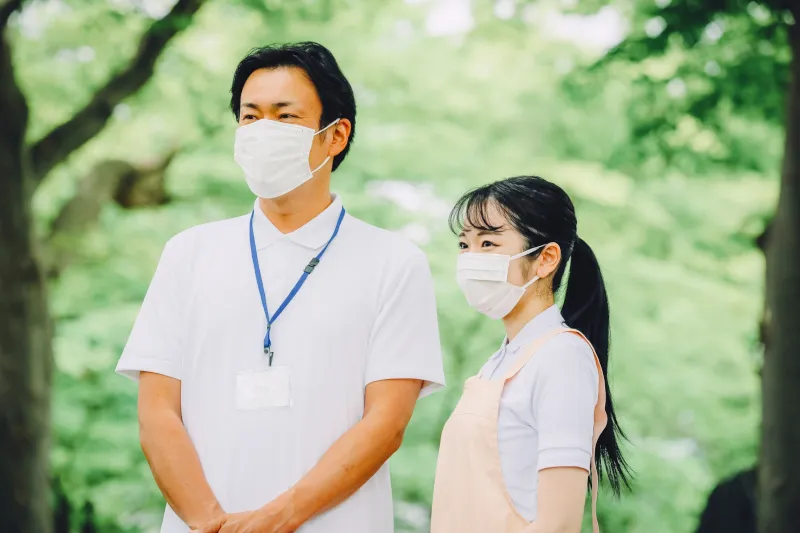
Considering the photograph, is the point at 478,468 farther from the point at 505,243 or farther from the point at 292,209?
the point at 292,209

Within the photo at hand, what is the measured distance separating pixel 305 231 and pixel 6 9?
5116 millimetres

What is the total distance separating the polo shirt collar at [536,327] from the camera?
2299mm

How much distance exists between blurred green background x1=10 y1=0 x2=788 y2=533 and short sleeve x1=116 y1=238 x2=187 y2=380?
19.7 feet

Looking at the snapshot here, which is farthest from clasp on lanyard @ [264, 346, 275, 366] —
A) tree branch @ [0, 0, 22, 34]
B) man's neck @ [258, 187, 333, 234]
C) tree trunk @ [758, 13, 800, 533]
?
tree branch @ [0, 0, 22, 34]

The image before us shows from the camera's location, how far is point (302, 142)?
251 centimetres

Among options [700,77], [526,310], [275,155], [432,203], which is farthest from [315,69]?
[432,203]

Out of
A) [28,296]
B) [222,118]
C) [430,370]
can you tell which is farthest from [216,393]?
[222,118]

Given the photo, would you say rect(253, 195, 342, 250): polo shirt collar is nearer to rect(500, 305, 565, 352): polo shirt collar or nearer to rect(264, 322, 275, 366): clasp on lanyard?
rect(264, 322, 275, 366): clasp on lanyard

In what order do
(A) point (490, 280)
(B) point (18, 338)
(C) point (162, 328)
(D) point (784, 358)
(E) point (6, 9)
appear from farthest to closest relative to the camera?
(B) point (18, 338), (E) point (6, 9), (D) point (784, 358), (C) point (162, 328), (A) point (490, 280)

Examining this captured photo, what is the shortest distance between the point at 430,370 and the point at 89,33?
6.68 metres

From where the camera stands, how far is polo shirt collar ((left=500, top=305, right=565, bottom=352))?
7.54 feet

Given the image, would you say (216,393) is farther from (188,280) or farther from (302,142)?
(302,142)

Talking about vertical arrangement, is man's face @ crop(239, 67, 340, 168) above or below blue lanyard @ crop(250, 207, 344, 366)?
above

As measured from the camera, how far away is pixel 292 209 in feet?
8.37
